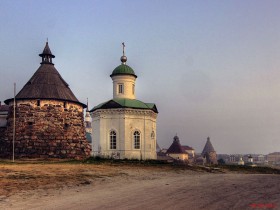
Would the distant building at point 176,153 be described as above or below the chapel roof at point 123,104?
below

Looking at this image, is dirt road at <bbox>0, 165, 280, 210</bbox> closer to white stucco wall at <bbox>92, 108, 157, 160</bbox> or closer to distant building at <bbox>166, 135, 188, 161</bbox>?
white stucco wall at <bbox>92, 108, 157, 160</bbox>

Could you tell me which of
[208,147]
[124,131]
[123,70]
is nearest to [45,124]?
[124,131]

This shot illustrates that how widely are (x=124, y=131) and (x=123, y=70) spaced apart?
720 cm

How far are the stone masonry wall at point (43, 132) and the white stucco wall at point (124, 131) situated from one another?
314cm

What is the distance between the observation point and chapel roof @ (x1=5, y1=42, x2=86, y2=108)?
35438mm

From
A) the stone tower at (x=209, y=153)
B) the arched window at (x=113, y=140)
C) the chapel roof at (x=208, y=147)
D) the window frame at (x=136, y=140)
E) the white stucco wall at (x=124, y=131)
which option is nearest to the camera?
the white stucco wall at (x=124, y=131)

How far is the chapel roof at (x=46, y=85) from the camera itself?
3544 centimetres

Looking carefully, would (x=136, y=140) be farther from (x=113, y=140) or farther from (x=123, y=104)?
(x=123, y=104)

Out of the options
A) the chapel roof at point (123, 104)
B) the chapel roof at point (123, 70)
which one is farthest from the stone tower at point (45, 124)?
the chapel roof at point (123, 70)

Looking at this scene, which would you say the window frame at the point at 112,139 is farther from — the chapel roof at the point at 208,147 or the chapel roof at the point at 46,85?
the chapel roof at the point at 208,147

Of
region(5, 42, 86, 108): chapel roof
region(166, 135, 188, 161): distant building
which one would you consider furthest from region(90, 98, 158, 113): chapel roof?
region(166, 135, 188, 161): distant building

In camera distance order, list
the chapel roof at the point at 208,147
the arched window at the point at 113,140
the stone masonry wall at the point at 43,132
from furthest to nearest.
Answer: the chapel roof at the point at 208,147, the stone masonry wall at the point at 43,132, the arched window at the point at 113,140

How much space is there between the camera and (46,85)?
36500mm

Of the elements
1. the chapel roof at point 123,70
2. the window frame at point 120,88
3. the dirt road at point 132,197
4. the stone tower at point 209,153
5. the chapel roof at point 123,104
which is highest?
the chapel roof at point 123,70
